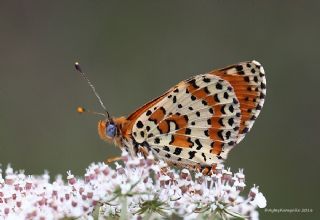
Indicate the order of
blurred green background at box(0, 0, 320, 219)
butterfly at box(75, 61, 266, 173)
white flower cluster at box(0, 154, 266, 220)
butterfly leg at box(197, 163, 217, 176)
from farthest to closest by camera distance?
blurred green background at box(0, 0, 320, 219) < butterfly at box(75, 61, 266, 173) < butterfly leg at box(197, 163, 217, 176) < white flower cluster at box(0, 154, 266, 220)

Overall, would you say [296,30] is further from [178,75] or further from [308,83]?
[178,75]

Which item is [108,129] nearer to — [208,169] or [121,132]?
[121,132]

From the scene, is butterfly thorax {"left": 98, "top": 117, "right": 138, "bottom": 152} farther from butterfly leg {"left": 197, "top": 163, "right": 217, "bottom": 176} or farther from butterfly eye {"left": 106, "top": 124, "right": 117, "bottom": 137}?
butterfly leg {"left": 197, "top": 163, "right": 217, "bottom": 176}

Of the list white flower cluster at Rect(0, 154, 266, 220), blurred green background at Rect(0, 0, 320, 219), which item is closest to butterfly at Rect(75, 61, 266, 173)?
white flower cluster at Rect(0, 154, 266, 220)

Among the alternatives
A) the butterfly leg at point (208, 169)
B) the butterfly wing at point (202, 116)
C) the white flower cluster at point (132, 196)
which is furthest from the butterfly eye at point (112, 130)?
the butterfly leg at point (208, 169)

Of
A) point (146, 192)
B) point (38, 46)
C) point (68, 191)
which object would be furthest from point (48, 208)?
point (38, 46)

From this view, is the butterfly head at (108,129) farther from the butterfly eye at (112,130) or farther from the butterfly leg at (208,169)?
the butterfly leg at (208,169)
